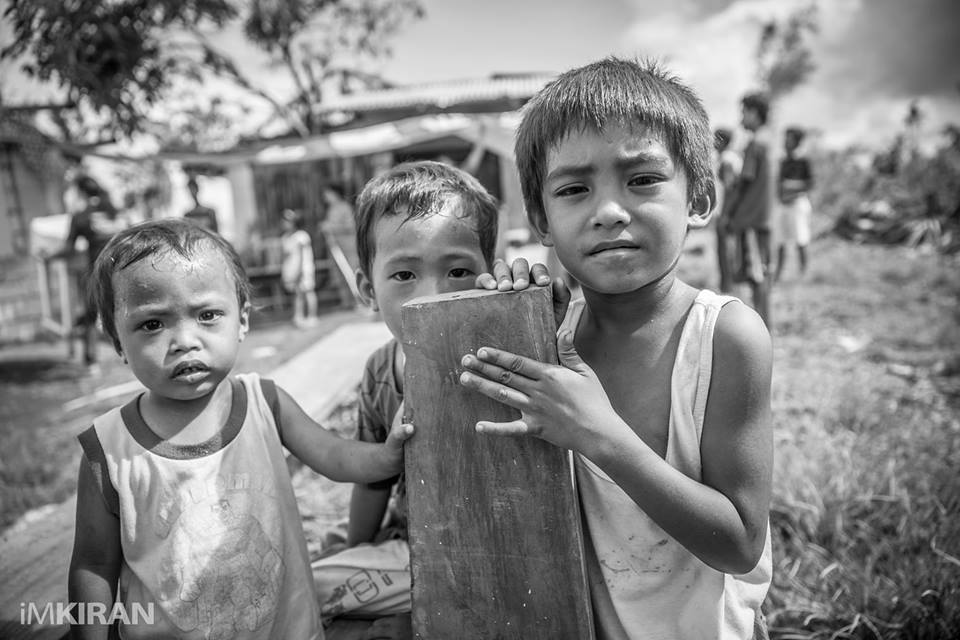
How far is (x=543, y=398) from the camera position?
1003mm

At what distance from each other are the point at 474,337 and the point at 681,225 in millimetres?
511

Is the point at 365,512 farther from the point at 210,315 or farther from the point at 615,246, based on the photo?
the point at 615,246

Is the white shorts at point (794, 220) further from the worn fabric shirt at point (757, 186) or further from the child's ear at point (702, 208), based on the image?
the child's ear at point (702, 208)

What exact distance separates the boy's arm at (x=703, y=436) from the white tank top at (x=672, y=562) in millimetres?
35

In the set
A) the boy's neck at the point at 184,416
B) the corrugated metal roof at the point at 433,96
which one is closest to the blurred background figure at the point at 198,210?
the corrugated metal roof at the point at 433,96

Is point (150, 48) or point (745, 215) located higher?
point (150, 48)

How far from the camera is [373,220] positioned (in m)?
1.65

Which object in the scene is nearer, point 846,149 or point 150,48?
point 150,48

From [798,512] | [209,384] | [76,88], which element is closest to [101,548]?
[209,384]

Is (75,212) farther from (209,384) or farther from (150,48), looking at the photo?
(209,384)

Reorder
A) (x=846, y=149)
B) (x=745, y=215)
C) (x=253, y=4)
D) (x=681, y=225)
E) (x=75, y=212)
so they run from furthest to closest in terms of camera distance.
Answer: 1. (x=846, y=149)
2. (x=253, y=4)
3. (x=75, y=212)
4. (x=745, y=215)
5. (x=681, y=225)

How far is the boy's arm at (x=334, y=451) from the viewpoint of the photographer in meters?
1.35

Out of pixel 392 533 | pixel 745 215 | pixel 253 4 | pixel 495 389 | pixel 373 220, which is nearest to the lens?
pixel 495 389

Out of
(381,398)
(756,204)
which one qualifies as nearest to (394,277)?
(381,398)
